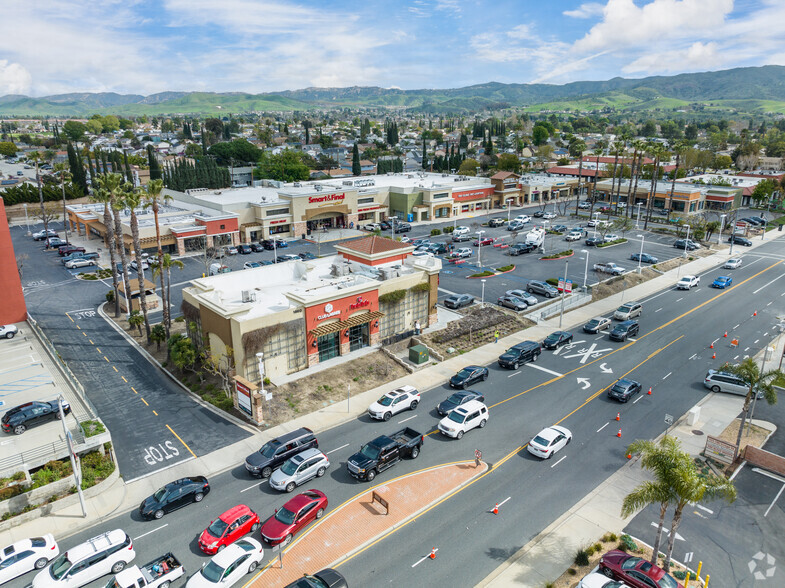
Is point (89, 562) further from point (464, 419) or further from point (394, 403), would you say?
point (464, 419)

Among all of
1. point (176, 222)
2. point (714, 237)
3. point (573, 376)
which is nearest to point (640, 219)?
point (714, 237)

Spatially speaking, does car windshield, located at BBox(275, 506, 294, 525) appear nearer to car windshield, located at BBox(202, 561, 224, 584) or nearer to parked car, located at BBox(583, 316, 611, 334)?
car windshield, located at BBox(202, 561, 224, 584)

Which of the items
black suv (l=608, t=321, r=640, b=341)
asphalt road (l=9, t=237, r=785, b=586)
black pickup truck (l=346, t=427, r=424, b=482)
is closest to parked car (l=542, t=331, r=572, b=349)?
asphalt road (l=9, t=237, r=785, b=586)

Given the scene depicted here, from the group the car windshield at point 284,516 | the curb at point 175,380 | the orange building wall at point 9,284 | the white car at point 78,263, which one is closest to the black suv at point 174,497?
the car windshield at point 284,516

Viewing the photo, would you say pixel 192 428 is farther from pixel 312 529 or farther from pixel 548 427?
pixel 548 427

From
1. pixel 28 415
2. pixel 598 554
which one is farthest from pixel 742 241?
pixel 28 415

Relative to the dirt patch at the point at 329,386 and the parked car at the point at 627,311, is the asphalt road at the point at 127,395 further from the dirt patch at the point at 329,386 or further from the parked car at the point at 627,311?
the parked car at the point at 627,311
